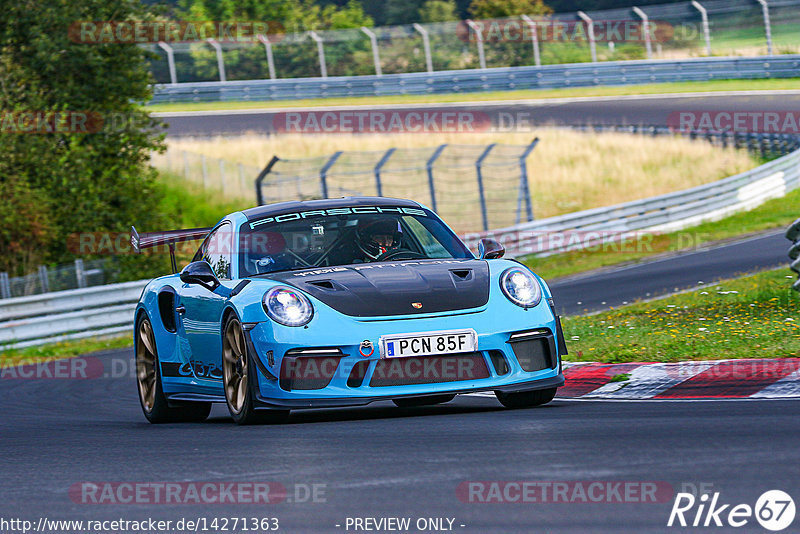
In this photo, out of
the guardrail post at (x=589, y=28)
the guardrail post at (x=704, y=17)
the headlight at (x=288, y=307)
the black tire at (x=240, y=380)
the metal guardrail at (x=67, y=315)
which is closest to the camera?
the headlight at (x=288, y=307)

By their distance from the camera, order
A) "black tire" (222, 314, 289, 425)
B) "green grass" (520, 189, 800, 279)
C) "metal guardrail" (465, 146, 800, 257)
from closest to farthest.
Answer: "black tire" (222, 314, 289, 425) < "green grass" (520, 189, 800, 279) < "metal guardrail" (465, 146, 800, 257)

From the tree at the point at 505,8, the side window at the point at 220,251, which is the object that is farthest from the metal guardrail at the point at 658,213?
the tree at the point at 505,8

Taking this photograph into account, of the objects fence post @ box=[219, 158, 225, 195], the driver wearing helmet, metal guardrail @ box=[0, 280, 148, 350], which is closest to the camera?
the driver wearing helmet

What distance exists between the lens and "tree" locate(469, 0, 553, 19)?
5688 centimetres

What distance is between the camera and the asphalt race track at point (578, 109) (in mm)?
34844

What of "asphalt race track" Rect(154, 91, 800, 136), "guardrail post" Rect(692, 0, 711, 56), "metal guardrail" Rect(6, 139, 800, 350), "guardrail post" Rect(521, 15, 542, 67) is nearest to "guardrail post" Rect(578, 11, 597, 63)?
"guardrail post" Rect(521, 15, 542, 67)

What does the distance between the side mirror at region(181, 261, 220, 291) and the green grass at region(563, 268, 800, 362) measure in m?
2.93

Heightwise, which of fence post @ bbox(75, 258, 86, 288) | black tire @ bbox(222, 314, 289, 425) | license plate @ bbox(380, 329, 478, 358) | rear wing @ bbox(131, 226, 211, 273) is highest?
rear wing @ bbox(131, 226, 211, 273)

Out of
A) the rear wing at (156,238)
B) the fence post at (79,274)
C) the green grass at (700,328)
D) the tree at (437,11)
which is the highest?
the rear wing at (156,238)

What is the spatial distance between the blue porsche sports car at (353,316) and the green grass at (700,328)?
1557 mm

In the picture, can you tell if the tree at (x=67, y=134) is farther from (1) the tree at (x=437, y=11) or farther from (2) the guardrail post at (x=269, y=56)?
(1) the tree at (x=437, y=11)

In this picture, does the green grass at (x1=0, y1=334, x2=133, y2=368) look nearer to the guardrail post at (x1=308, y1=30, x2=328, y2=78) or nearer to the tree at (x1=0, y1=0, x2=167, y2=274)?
the tree at (x1=0, y1=0, x2=167, y2=274)

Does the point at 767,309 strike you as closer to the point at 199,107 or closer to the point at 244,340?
the point at 244,340

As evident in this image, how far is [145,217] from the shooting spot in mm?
24828
